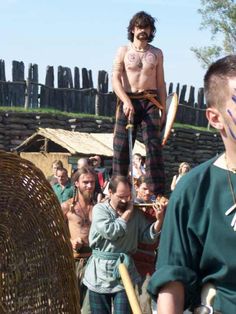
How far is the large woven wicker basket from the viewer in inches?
200

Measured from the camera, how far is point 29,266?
206 inches

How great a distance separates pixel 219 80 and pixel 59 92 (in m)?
19.2

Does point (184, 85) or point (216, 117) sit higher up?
point (216, 117)

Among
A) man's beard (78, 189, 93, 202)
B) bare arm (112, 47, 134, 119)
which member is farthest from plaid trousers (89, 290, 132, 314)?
bare arm (112, 47, 134, 119)

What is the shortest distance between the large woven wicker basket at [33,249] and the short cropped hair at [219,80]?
1.95 metres

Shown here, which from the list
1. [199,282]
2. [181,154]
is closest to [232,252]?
[199,282]

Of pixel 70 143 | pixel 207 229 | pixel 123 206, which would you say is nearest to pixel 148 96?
pixel 123 206

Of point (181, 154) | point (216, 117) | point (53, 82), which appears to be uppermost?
point (216, 117)

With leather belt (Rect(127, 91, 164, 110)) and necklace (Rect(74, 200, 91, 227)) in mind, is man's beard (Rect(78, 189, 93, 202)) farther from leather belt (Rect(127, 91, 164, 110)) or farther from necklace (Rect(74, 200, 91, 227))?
leather belt (Rect(127, 91, 164, 110))

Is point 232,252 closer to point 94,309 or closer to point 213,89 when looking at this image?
point 213,89

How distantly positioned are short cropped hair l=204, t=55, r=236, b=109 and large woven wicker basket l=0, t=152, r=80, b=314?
6.39ft

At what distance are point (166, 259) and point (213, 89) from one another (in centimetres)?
57

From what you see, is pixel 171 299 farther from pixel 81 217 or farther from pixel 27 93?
pixel 27 93

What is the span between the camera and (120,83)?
8.59 m
